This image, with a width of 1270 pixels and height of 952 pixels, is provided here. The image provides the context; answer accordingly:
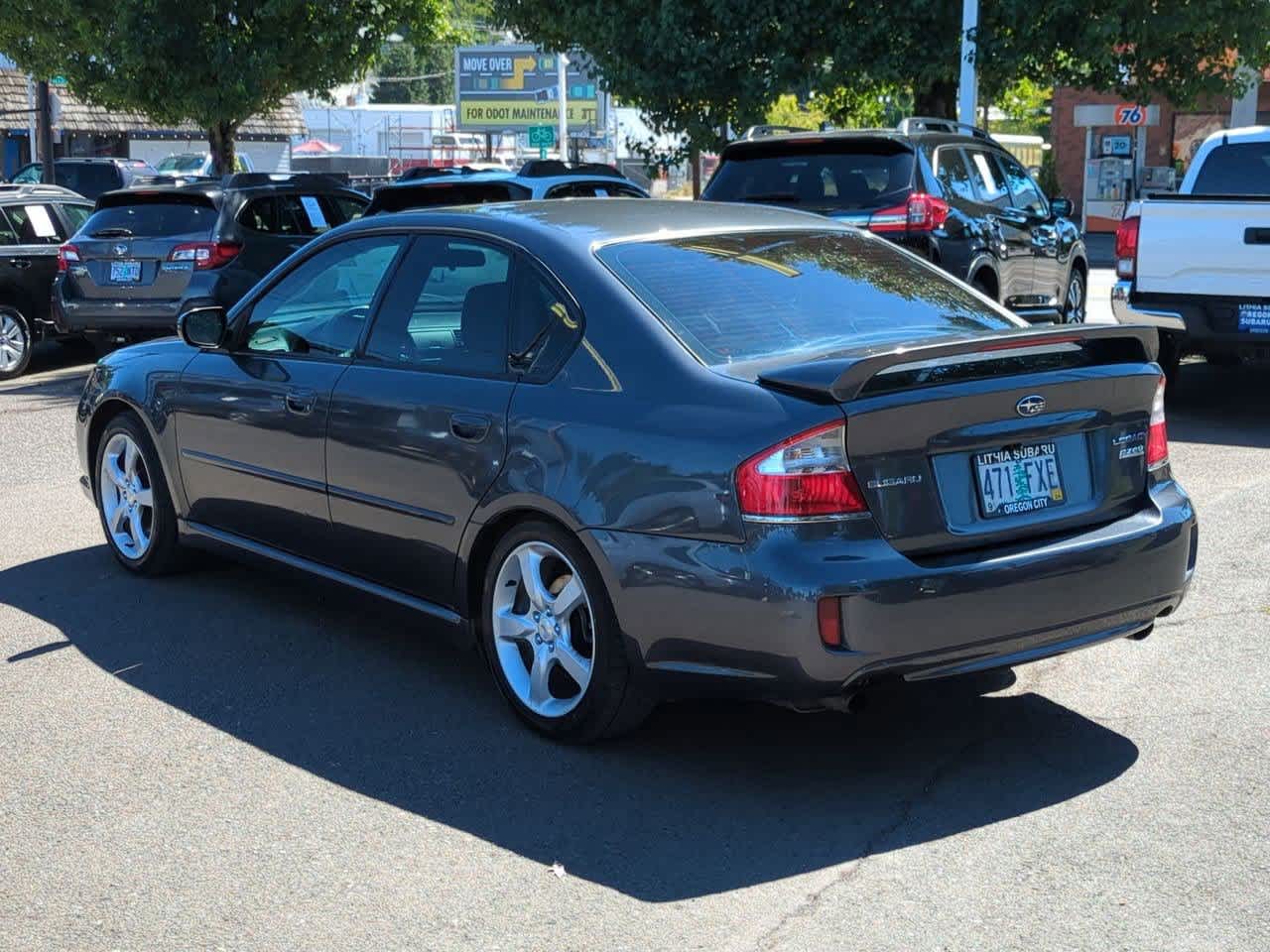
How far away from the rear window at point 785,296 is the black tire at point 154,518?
Result: 2648 millimetres

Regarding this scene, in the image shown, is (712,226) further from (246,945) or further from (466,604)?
(246,945)

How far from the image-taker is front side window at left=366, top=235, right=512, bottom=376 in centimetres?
534

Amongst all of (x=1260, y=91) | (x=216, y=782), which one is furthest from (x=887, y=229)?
(x=1260, y=91)

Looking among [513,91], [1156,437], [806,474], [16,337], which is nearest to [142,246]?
[16,337]

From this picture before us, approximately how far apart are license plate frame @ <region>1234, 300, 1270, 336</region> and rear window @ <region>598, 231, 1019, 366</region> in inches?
218

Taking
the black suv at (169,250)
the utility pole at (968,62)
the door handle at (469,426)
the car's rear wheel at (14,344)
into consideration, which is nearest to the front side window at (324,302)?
the door handle at (469,426)

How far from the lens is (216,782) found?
15.7 ft

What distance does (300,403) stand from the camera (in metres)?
5.96

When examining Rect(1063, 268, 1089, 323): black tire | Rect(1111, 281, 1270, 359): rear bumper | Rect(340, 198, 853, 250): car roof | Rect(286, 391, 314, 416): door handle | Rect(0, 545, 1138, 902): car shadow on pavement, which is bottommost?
Rect(0, 545, 1138, 902): car shadow on pavement

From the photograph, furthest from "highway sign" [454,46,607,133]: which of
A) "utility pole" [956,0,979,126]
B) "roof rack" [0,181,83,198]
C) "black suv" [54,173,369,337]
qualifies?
"black suv" [54,173,369,337]

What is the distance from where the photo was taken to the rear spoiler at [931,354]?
438cm

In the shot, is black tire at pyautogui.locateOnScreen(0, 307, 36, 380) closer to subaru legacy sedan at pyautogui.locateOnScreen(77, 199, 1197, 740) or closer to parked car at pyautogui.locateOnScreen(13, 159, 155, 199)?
subaru legacy sedan at pyautogui.locateOnScreen(77, 199, 1197, 740)

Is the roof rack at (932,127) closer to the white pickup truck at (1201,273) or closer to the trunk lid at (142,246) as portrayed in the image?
the white pickup truck at (1201,273)

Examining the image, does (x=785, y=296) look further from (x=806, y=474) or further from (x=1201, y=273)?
(x=1201, y=273)
